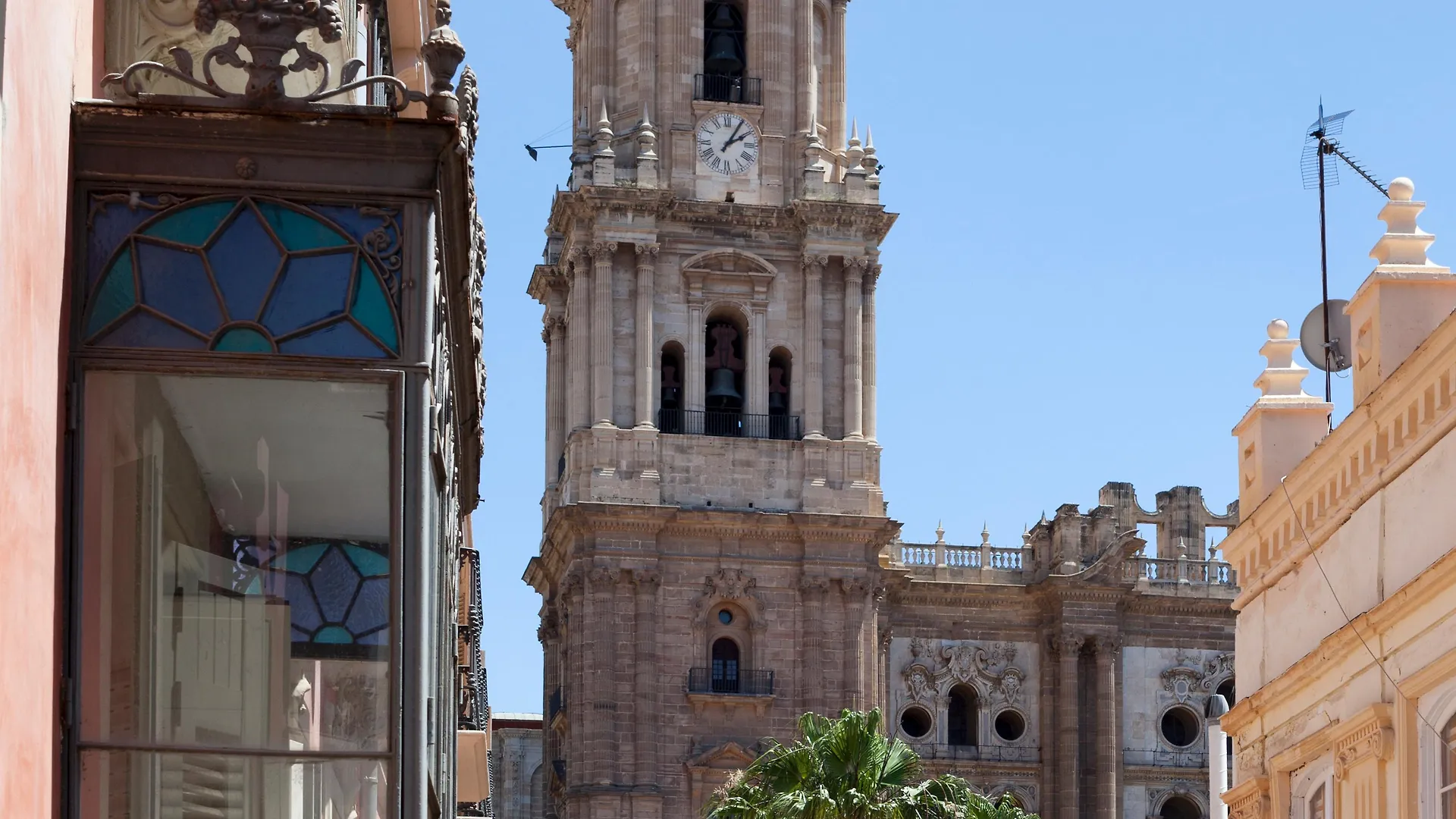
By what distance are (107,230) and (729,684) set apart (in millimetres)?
53280

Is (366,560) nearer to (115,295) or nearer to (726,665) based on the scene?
(115,295)

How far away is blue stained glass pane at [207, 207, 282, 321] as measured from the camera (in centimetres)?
1006

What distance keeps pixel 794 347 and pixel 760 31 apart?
8.13 metres

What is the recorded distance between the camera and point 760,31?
65.6 metres

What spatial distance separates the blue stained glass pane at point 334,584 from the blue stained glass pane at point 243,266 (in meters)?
1.00

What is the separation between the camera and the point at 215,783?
33.3 ft

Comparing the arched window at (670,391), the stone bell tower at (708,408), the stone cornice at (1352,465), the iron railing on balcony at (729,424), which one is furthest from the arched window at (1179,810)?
the stone cornice at (1352,465)

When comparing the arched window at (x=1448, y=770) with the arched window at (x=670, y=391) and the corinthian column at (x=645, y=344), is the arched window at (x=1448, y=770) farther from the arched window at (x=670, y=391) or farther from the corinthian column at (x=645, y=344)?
the arched window at (x=670, y=391)

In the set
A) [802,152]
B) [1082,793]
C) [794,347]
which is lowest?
[1082,793]

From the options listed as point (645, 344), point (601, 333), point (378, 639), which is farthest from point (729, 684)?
point (378, 639)

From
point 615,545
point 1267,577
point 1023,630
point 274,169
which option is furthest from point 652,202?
point 274,169

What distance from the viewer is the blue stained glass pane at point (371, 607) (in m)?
10.1

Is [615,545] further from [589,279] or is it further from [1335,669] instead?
[1335,669]

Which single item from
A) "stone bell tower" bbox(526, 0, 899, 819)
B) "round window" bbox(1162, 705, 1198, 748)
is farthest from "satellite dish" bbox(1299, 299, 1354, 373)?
"round window" bbox(1162, 705, 1198, 748)
